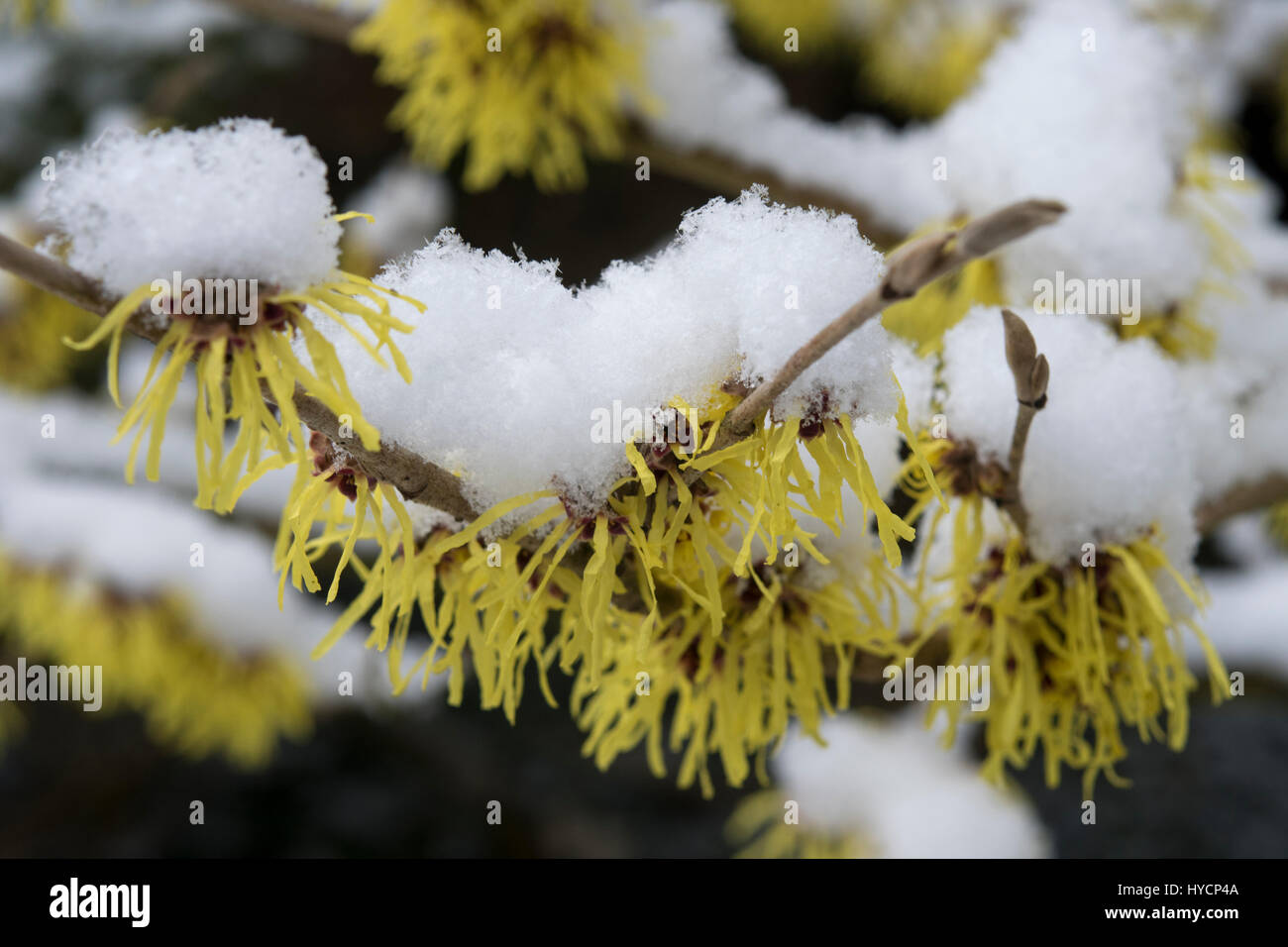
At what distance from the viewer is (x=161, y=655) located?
3.45 ft

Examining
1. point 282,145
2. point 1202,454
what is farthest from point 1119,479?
point 282,145

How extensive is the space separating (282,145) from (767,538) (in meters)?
0.24

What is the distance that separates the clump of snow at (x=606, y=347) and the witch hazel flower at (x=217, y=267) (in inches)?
1.7

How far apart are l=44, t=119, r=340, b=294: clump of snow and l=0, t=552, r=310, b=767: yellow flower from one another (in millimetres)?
824

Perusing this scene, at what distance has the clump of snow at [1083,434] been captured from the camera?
462 millimetres

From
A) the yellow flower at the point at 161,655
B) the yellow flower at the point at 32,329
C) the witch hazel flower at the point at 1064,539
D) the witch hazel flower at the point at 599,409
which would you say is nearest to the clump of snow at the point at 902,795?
the witch hazel flower at the point at 1064,539

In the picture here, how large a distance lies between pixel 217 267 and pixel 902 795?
103 cm

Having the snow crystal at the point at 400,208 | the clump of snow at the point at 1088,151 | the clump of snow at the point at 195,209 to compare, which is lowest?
the clump of snow at the point at 195,209

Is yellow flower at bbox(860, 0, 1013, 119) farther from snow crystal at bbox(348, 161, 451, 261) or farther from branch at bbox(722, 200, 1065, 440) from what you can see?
branch at bbox(722, 200, 1065, 440)

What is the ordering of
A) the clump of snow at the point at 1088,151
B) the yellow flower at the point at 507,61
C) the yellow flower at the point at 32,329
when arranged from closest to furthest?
the clump of snow at the point at 1088,151
the yellow flower at the point at 507,61
the yellow flower at the point at 32,329

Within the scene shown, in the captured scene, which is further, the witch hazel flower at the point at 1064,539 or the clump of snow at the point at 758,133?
the clump of snow at the point at 758,133

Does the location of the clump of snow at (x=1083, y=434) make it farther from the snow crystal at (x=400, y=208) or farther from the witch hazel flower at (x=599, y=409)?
the snow crystal at (x=400, y=208)

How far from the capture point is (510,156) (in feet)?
2.84

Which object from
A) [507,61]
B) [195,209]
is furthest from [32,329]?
[195,209]
